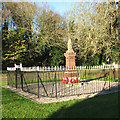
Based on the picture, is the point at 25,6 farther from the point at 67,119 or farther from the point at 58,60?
the point at 67,119

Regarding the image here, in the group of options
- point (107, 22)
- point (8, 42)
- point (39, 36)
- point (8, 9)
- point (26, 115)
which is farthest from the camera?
point (39, 36)

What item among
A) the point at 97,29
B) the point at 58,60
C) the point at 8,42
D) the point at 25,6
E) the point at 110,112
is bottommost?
the point at 110,112

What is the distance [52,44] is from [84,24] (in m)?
7.62

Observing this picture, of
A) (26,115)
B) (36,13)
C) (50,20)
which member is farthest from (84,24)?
(26,115)

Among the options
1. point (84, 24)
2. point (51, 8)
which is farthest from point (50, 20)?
point (84, 24)

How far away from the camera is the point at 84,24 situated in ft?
86.1

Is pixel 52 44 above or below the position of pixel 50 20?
below

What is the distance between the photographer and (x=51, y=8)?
30.3 meters

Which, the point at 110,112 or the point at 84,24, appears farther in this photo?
the point at 84,24

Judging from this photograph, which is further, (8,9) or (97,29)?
(8,9)

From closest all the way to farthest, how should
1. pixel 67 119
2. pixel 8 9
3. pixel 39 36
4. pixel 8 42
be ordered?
pixel 67 119, pixel 8 42, pixel 8 9, pixel 39 36

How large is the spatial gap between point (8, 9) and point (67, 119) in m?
27.2

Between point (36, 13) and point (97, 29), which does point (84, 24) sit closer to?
point (97, 29)

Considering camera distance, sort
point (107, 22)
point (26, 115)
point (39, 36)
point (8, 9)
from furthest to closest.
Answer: point (39, 36) < point (8, 9) < point (107, 22) < point (26, 115)
